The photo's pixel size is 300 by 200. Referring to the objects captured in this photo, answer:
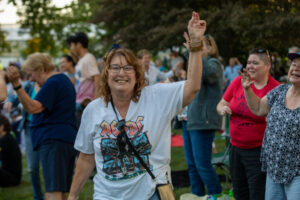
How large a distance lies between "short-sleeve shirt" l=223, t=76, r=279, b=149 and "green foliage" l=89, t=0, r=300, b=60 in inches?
281

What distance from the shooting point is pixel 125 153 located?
111 inches

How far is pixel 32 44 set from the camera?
25.6 metres

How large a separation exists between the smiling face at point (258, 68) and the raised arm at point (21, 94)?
2267 millimetres

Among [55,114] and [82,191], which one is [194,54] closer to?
[55,114]

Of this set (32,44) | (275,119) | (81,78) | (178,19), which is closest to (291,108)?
(275,119)

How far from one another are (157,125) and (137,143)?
195 millimetres

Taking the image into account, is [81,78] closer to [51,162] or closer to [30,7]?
[51,162]

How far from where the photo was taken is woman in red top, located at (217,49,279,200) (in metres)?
3.89

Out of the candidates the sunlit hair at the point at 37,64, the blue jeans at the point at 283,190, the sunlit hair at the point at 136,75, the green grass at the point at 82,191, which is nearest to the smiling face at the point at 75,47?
the sunlit hair at the point at 37,64

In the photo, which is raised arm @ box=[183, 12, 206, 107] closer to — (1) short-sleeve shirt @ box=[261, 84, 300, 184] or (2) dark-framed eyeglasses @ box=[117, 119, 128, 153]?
(2) dark-framed eyeglasses @ box=[117, 119, 128, 153]

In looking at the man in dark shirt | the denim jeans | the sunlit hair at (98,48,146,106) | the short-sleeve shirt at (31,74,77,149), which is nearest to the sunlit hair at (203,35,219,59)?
the denim jeans

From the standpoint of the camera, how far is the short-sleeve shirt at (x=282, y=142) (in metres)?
3.19

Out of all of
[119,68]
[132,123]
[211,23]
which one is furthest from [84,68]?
[211,23]

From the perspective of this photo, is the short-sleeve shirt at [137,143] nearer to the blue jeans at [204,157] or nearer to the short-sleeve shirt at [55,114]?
the short-sleeve shirt at [55,114]
